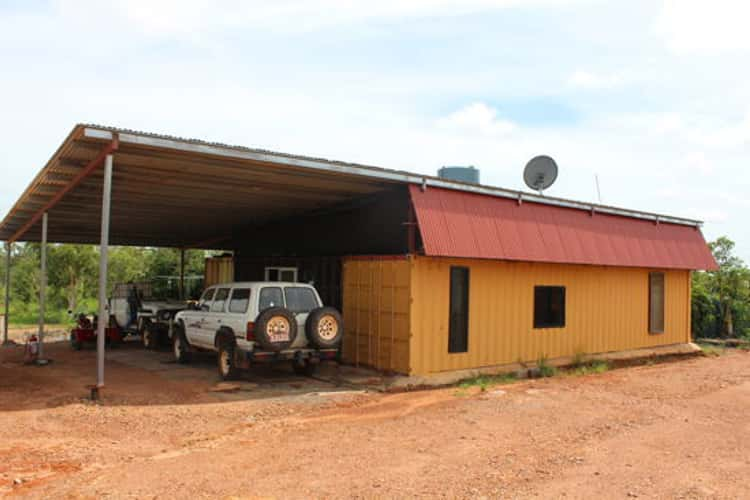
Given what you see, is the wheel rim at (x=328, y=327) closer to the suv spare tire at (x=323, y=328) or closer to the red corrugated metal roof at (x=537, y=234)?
the suv spare tire at (x=323, y=328)

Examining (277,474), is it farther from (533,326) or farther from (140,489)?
(533,326)

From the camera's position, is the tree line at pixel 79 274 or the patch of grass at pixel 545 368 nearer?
the patch of grass at pixel 545 368

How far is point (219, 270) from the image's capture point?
21516 mm

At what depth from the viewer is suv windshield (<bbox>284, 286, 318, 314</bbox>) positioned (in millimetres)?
12031

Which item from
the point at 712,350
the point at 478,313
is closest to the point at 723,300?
the point at 712,350

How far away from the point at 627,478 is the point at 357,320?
8.17 metres

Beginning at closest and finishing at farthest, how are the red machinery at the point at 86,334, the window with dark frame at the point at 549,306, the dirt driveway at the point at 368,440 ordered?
the dirt driveway at the point at 368,440
the window with dark frame at the point at 549,306
the red machinery at the point at 86,334

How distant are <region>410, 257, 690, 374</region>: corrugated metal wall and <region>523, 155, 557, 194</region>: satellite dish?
260 cm

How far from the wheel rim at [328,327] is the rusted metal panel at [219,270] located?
31.5 feet

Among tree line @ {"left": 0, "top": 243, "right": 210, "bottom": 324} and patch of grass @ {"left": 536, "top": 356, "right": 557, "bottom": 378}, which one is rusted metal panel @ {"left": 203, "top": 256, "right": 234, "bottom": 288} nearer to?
tree line @ {"left": 0, "top": 243, "right": 210, "bottom": 324}

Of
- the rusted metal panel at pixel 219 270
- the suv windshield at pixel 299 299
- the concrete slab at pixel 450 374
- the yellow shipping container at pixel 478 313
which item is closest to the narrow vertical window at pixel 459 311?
the yellow shipping container at pixel 478 313

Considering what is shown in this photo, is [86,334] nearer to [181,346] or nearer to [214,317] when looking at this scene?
[181,346]

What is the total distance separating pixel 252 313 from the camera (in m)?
11.6

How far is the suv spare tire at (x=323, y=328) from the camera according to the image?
11.5 m
